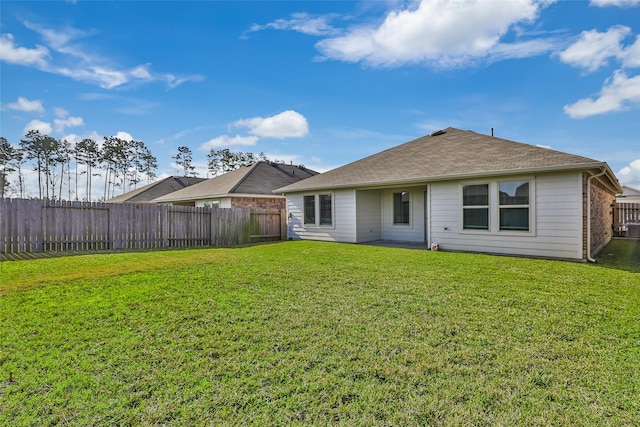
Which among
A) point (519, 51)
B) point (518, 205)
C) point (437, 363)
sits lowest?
point (437, 363)

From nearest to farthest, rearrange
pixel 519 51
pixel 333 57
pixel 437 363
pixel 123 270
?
pixel 437 363, pixel 123 270, pixel 519 51, pixel 333 57

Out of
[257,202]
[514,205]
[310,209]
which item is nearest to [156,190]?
[257,202]

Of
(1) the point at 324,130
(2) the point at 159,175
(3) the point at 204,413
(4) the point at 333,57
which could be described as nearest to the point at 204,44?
(4) the point at 333,57

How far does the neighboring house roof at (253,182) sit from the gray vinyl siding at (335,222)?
3.57 metres

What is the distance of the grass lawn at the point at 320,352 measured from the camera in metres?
2.15

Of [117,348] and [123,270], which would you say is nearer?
[117,348]

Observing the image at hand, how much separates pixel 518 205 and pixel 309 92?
34.7 feet

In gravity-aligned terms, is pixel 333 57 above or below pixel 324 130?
above

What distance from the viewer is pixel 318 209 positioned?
14328mm

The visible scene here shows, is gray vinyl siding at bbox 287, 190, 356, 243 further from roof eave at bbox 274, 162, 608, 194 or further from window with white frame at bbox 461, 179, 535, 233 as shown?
window with white frame at bbox 461, 179, 535, 233

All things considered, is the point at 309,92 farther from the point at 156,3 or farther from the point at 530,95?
the point at 530,95

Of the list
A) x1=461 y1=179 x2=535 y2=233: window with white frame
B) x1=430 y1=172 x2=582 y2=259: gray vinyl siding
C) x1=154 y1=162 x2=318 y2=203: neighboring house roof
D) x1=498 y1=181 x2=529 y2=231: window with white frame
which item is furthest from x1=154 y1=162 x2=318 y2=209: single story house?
x1=498 y1=181 x2=529 y2=231: window with white frame

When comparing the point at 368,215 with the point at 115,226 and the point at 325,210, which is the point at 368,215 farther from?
the point at 115,226

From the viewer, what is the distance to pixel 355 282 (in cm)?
582
